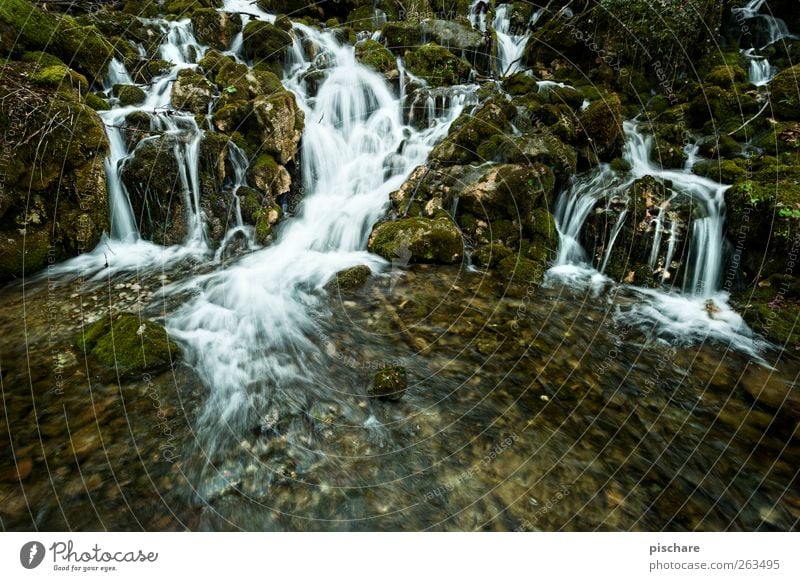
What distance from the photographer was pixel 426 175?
1109 centimetres

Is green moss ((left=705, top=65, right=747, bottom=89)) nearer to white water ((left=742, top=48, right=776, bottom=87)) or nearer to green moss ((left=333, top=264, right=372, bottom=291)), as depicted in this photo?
white water ((left=742, top=48, right=776, bottom=87))

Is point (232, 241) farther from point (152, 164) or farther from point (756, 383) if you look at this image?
point (756, 383)

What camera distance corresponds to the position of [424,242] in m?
9.33

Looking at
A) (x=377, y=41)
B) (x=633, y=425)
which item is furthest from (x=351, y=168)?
(x=633, y=425)

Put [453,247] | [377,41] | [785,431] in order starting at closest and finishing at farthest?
[785,431]
[453,247]
[377,41]

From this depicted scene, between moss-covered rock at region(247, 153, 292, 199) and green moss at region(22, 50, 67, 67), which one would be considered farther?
moss-covered rock at region(247, 153, 292, 199)

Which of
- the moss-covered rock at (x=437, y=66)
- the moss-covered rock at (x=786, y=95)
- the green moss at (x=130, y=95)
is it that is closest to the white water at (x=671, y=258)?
the moss-covered rock at (x=786, y=95)

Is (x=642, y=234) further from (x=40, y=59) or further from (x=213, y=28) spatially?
(x=213, y=28)

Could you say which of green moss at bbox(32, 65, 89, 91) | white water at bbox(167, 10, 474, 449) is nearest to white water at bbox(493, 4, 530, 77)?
white water at bbox(167, 10, 474, 449)

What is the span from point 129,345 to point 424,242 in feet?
21.0

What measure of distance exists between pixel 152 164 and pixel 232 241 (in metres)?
2.70

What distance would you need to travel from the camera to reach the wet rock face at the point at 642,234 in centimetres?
895

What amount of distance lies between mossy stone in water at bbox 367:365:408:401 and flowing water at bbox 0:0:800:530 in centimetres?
13

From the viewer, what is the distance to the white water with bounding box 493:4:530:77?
736 inches
